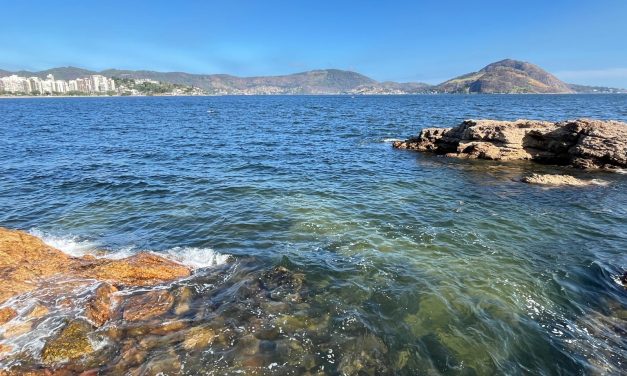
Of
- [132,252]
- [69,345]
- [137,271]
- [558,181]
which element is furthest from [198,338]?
[558,181]

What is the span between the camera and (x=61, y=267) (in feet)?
39.1

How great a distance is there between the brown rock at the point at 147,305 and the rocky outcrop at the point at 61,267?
2.99ft

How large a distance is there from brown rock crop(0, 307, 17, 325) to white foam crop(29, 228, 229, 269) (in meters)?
4.27

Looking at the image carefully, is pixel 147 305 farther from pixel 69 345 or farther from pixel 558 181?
pixel 558 181

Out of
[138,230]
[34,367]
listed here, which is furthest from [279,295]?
[138,230]

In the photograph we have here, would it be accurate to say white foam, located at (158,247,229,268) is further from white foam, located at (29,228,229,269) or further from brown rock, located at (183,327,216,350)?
brown rock, located at (183,327,216,350)

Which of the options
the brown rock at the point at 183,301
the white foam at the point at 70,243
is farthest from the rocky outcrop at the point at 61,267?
the white foam at the point at 70,243

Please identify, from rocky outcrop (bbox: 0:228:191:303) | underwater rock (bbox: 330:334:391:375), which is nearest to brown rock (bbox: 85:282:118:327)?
rocky outcrop (bbox: 0:228:191:303)

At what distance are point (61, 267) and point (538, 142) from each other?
36.1 metres

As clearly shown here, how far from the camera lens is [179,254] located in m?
14.1

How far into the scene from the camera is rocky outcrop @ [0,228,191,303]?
36.2 ft

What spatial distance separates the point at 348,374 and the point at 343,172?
68.7 ft

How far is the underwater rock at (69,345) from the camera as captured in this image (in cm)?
797

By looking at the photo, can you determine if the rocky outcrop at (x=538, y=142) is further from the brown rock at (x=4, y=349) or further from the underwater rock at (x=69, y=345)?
the brown rock at (x=4, y=349)
